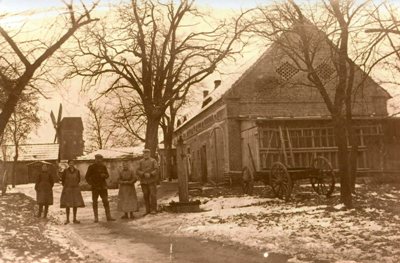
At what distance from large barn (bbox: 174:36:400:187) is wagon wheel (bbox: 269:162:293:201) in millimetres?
5158

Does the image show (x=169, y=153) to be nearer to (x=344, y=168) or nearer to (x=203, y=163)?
(x=203, y=163)

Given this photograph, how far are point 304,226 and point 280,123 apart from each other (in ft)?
48.0

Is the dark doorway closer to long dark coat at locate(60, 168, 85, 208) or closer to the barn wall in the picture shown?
the barn wall

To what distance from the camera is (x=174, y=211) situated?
1521 centimetres

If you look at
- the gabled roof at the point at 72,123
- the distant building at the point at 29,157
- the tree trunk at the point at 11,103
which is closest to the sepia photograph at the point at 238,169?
the tree trunk at the point at 11,103

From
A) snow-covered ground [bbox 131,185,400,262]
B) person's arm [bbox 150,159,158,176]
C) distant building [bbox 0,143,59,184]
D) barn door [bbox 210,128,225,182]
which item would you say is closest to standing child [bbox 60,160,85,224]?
snow-covered ground [bbox 131,185,400,262]

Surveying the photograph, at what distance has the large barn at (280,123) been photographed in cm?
2458

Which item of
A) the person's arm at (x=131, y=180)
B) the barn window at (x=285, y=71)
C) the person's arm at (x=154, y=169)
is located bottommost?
the person's arm at (x=131, y=180)

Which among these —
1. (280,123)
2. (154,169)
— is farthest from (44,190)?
(280,123)

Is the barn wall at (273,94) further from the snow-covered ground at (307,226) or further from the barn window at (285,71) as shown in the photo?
the snow-covered ground at (307,226)

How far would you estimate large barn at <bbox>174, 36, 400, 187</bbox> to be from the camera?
2458 centimetres

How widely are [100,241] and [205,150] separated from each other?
83.9ft

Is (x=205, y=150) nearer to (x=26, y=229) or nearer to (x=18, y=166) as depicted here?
(x=26, y=229)

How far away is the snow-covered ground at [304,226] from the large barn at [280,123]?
25.3ft
